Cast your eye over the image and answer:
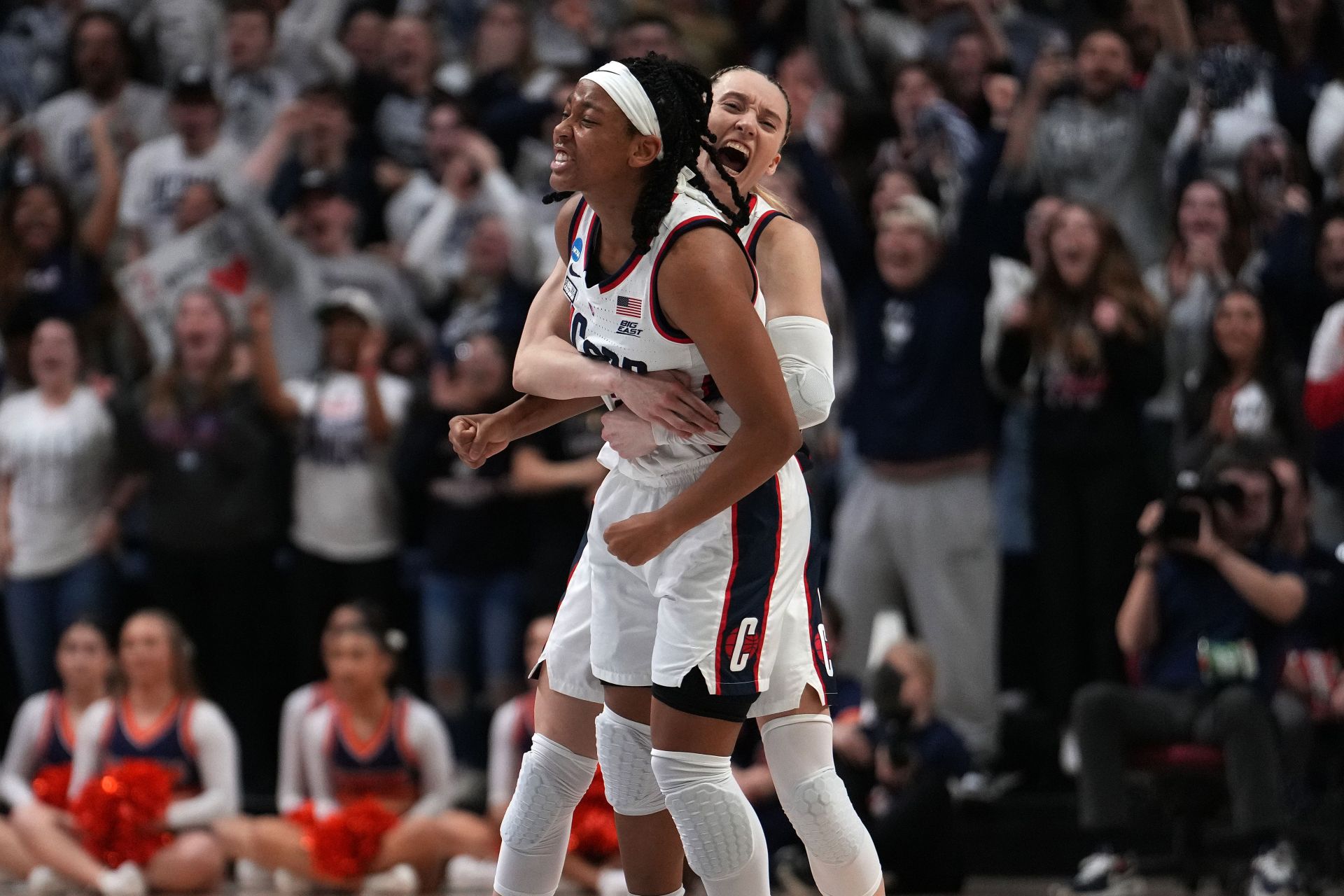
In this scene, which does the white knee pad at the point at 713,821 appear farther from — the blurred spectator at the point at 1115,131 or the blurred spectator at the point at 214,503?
the blurred spectator at the point at 1115,131

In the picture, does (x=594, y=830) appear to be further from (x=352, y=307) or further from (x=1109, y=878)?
(x=352, y=307)

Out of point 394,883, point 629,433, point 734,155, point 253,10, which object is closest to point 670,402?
point 629,433

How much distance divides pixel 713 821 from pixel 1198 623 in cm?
321

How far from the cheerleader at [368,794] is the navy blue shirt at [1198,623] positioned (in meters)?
2.56

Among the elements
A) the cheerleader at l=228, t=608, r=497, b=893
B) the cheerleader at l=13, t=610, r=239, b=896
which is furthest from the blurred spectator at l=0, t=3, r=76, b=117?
the cheerleader at l=228, t=608, r=497, b=893

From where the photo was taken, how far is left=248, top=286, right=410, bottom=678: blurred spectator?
25.7 feet

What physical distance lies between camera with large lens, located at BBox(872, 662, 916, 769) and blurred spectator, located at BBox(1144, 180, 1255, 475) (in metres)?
1.54

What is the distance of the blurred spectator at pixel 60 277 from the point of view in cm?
866

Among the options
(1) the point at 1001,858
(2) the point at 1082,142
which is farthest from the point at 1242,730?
(2) the point at 1082,142

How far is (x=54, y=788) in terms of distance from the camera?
727 cm

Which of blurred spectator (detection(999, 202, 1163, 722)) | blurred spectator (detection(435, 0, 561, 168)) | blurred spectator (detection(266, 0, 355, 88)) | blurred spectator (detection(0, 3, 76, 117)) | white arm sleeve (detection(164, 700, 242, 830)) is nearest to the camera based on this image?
blurred spectator (detection(999, 202, 1163, 722))

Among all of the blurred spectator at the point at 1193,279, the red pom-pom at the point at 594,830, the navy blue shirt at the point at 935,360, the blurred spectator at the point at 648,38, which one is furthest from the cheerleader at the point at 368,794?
the blurred spectator at the point at 1193,279

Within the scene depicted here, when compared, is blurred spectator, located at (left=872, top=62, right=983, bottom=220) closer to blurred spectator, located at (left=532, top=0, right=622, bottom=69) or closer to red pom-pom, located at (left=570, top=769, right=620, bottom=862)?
blurred spectator, located at (left=532, top=0, right=622, bottom=69)

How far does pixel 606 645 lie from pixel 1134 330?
388 centimetres
